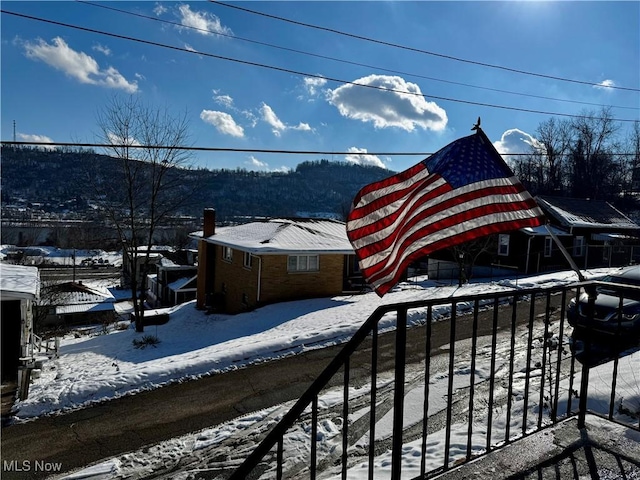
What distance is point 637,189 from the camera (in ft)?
161

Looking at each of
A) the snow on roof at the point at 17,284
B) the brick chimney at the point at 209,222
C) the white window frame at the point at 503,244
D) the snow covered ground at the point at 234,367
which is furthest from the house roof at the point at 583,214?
the snow on roof at the point at 17,284

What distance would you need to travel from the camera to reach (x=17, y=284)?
11.5 m

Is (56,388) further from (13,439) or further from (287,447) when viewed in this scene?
(287,447)

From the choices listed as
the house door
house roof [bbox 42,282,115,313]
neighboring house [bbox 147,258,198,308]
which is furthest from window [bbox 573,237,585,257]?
house roof [bbox 42,282,115,313]

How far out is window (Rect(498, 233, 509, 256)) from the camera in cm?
2428

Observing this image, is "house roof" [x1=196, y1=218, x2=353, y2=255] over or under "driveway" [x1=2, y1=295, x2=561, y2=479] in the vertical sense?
over

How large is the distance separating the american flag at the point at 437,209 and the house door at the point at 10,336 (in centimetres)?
1106

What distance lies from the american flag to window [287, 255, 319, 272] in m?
14.6

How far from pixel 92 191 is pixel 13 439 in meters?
18.1

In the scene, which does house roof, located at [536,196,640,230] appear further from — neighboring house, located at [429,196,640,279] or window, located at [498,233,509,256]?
window, located at [498,233,509,256]

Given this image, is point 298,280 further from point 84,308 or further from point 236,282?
point 84,308

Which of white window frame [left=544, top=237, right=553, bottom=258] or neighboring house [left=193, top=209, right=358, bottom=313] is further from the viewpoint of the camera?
white window frame [left=544, top=237, right=553, bottom=258]

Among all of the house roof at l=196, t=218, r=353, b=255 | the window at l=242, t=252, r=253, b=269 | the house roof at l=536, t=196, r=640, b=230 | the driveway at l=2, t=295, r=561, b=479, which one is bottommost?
the driveway at l=2, t=295, r=561, b=479

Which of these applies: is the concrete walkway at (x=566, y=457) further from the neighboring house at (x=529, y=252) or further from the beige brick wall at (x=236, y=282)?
the neighboring house at (x=529, y=252)
